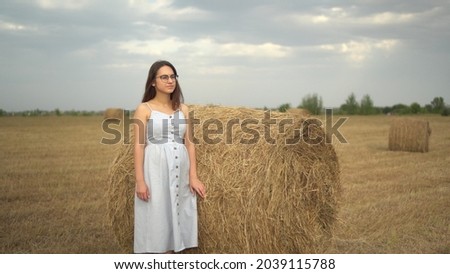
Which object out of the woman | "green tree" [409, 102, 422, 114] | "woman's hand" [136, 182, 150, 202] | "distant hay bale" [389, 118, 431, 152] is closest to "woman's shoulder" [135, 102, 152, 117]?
the woman

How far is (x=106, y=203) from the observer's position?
557 cm

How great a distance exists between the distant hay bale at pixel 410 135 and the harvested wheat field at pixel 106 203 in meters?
0.57

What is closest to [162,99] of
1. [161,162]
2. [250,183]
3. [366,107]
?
[161,162]

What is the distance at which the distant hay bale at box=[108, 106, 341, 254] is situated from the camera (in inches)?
178

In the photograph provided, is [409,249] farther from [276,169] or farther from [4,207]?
[4,207]

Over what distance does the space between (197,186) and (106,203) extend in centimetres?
174

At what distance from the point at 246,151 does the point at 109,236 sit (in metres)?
1.97

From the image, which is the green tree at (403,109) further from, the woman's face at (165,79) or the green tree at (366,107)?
the woman's face at (165,79)

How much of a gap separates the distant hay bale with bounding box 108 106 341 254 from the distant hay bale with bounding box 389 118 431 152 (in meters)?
8.61

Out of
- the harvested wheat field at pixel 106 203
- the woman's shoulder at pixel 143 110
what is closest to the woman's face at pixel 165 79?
the woman's shoulder at pixel 143 110

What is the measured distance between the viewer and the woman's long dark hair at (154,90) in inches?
154

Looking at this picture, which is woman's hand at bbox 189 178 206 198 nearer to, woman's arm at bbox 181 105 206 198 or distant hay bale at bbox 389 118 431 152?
woman's arm at bbox 181 105 206 198

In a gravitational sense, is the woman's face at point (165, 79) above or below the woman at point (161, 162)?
above

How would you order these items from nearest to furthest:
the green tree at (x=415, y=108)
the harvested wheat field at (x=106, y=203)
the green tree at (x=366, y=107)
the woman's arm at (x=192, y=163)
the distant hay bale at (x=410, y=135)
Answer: the woman's arm at (x=192, y=163) < the harvested wheat field at (x=106, y=203) < the distant hay bale at (x=410, y=135) < the green tree at (x=415, y=108) < the green tree at (x=366, y=107)
